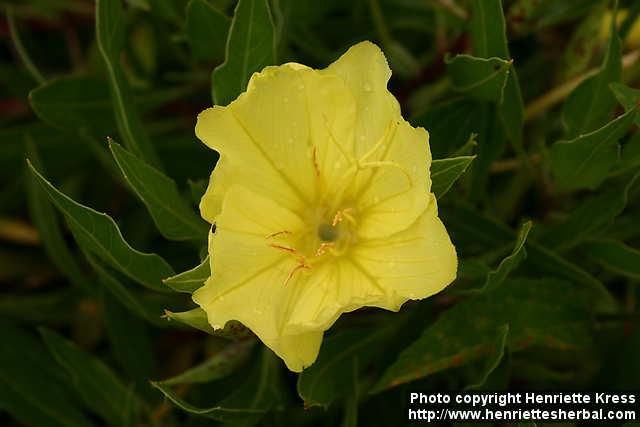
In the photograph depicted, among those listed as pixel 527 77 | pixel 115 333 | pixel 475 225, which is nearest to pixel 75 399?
pixel 115 333

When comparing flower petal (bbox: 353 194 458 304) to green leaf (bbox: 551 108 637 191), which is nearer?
flower petal (bbox: 353 194 458 304)

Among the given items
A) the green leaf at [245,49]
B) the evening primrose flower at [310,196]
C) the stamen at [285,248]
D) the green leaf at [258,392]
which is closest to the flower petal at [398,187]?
the evening primrose flower at [310,196]

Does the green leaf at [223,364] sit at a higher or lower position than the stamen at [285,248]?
lower

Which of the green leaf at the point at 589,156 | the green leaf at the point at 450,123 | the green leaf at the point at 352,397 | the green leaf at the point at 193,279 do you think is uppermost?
the green leaf at the point at 450,123

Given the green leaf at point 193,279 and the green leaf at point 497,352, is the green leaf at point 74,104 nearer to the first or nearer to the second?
the green leaf at point 193,279

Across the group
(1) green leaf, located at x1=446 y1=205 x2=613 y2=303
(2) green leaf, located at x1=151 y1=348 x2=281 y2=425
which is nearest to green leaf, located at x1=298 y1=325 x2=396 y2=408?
(2) green leaf, located at x1=151 y1=348 x2=281 y2=425

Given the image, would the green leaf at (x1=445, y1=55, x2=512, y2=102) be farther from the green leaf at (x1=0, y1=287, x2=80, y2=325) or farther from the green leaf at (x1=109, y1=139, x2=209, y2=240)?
the green leaf at (x1=0, y1=287, x2=80, y2=325)

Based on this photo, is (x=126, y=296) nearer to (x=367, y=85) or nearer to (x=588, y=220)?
(x=367, y=85)

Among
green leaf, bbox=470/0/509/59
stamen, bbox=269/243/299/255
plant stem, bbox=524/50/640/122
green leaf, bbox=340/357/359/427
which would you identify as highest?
plant stem, bbox=524/50/640/122
